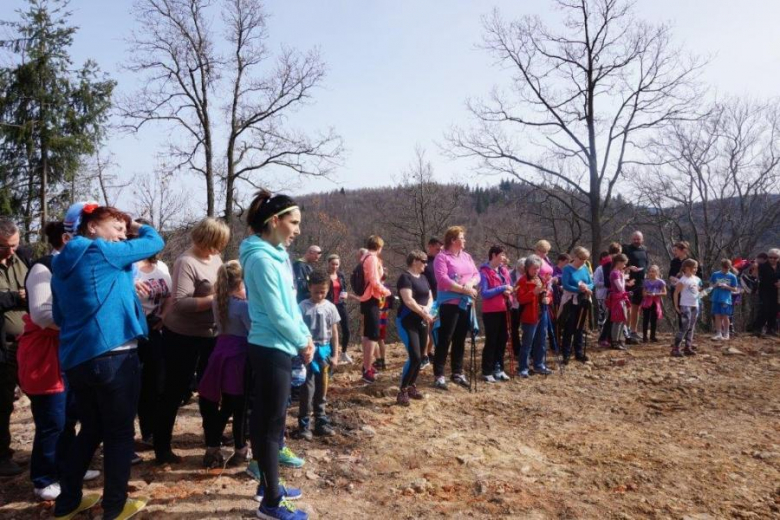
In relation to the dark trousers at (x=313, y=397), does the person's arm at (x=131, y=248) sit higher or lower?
higher

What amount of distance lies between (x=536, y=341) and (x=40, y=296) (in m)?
6.69

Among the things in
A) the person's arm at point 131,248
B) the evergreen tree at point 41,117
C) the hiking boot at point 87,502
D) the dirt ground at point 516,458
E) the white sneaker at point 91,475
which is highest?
the evergreen tree at point 41,117

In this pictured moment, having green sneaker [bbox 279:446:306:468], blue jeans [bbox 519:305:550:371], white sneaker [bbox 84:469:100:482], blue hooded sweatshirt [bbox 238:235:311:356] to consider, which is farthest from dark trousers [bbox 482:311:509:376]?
white sneaker [bbox 84:469:100:482]

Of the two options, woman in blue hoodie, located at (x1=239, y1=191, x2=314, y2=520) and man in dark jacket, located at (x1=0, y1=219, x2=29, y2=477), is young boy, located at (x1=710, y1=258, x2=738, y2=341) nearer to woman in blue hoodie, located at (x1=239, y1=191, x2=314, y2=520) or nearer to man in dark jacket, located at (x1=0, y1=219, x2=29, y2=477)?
woman in blue hoodie, located at (x1=239, y1=191, x2=314, y2=520)

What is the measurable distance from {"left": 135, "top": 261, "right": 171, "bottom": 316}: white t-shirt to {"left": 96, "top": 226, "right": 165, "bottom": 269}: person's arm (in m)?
1.01

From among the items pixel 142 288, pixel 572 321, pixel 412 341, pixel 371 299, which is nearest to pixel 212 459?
pixel 142 288

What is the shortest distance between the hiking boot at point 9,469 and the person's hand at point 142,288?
1625 mm

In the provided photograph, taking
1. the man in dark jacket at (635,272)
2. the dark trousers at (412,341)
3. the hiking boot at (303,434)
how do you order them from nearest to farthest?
the hiking boot at (303,434)
the dark trousers at (412,341)
the man in dark jacket at (635,272)

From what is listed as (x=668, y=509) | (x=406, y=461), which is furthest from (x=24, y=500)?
(x=668, y=509)

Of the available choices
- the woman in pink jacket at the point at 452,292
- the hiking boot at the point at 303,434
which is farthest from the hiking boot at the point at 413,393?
the hiking boot at the point at 303,434

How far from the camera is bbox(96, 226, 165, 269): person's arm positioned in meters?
2.92

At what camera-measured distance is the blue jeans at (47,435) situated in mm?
3504

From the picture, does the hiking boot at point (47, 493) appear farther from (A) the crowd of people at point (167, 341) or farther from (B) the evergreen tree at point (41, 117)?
(B) the evergreen tree at point (41, 117)

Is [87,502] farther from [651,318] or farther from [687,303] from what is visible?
[651,318]
